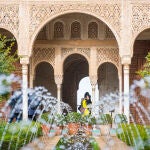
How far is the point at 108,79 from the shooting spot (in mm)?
15711

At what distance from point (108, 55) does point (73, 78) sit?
500 cm

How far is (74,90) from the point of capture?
56.8ft

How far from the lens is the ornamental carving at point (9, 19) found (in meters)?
10.6

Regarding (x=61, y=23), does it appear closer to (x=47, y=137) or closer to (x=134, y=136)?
(x=47, y=137)

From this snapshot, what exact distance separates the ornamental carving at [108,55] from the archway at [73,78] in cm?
352

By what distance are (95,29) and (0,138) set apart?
7.65 m

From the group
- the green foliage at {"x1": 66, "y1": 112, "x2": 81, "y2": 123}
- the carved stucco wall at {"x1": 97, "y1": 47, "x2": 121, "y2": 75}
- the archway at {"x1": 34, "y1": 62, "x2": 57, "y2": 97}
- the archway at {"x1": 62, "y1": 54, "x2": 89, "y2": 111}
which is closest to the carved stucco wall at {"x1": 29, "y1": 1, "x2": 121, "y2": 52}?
the carved stucco wall at {"x1": 97, "y1": 47, "x2": 121, "y2": 75}

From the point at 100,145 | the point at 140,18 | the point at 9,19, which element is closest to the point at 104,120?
the point at 140,18

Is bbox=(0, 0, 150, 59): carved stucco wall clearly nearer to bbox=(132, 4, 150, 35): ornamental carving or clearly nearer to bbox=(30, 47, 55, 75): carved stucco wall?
bbox=(132, 4, 150, 35): ornamental carving

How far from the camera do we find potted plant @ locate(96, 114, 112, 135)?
10.9 metres

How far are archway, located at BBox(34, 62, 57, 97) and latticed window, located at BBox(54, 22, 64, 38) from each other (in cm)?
215

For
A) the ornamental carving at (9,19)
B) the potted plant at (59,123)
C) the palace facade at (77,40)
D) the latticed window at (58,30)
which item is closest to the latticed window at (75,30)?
the palace facade at (77,40)

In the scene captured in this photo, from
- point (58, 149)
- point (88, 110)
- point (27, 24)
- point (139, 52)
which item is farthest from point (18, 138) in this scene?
point (139, 52)

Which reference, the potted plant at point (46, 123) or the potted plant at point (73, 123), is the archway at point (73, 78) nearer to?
the potted plant at point (46, 123)
